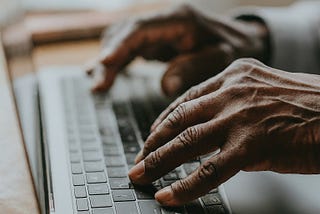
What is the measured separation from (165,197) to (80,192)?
99 mm

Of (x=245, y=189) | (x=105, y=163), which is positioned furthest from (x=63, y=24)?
(x=245, y=189)

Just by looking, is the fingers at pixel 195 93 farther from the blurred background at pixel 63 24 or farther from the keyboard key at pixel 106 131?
the blurred background at pixel 63 24

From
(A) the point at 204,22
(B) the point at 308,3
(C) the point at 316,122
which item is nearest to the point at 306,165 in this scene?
(C) the point at 316,122

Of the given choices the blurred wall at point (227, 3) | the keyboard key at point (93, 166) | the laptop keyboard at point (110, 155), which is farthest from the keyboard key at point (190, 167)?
the blurred wall at point (227, 3)

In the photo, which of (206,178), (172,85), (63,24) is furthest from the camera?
(63,24)

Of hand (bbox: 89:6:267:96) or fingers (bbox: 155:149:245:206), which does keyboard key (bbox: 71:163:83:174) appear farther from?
hand (bbox: 89:6:267:96)

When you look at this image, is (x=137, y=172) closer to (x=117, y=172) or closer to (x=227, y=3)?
(x=117, y=172)

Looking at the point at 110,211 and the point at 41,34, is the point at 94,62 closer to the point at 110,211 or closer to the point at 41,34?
the point at 41,34

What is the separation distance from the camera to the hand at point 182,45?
3.35 ft

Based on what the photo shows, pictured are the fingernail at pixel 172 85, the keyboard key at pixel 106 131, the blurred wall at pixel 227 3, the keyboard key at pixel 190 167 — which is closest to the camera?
the keyboard key at pixel 190 167

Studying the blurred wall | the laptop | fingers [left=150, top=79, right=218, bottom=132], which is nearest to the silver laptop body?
the laptop

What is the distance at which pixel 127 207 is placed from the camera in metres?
0.67

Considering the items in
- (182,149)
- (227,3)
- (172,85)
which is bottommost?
(227,3)

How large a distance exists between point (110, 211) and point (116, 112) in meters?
0.30
